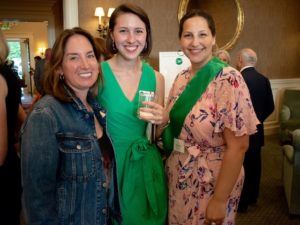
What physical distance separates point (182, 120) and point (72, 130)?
0.51 metres

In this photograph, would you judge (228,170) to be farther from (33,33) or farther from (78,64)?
(33,33)

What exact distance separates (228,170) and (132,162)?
449 mm

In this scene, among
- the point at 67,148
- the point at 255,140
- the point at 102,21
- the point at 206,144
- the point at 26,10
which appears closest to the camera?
the point at 67,148

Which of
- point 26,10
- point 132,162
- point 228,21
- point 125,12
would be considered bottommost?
point 132,162

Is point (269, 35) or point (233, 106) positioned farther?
point (269, 35)

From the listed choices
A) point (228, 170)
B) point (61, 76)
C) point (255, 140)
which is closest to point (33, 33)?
point (255, 140)

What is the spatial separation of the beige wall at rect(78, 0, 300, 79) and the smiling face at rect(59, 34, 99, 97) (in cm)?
339

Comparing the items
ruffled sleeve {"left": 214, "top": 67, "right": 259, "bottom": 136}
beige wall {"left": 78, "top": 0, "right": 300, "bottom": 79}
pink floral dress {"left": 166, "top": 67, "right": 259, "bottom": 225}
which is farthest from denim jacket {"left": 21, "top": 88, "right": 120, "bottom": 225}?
beige wall {"left": 78, "top": 0, "right": 300, "bottom": 79}

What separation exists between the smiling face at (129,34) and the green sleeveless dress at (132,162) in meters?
0.15

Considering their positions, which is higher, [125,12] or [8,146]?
[125,12]

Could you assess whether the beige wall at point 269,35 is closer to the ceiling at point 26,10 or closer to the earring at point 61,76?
the earring at point 61,76

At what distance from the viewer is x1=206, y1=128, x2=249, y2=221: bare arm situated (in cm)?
127

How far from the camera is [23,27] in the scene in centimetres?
1351

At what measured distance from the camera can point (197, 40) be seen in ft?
4.50
